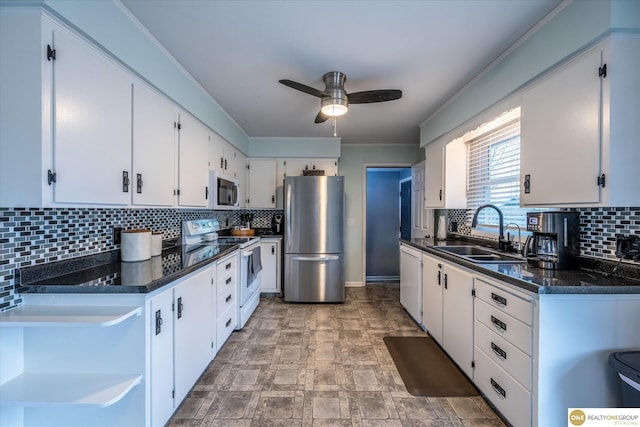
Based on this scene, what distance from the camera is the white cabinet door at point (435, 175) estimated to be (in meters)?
3.11

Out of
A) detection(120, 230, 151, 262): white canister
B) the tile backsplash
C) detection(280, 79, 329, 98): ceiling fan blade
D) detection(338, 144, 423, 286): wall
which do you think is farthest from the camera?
detection(338, 144, 423, 286): wall

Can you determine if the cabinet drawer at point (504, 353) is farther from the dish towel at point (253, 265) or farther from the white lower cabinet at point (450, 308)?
the dish towel at point (253, 265)

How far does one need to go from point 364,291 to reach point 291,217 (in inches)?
67.2

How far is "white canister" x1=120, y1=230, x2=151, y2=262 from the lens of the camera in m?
1.86

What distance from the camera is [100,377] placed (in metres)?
1.27

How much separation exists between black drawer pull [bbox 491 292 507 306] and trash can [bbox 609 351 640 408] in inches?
17.2

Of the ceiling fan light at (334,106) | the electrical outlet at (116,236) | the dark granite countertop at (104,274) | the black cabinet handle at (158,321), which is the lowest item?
the black cabinet handle at (158,321)

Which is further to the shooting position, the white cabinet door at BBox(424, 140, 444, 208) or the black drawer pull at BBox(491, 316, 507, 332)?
the white cabinet door at BBox(424, 140, 444, 208)

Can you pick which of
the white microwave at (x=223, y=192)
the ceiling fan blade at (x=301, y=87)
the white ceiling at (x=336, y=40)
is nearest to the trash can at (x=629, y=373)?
the white ceiling at (x=336, y=40)

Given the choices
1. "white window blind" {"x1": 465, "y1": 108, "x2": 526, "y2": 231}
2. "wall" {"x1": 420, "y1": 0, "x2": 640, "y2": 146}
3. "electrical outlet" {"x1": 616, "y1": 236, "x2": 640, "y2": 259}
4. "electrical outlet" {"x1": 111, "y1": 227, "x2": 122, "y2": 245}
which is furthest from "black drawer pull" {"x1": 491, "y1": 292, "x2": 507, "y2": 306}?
"electrical outlet" {"x1": 111, "y1": 227, "x2": 122, "y2": 245}

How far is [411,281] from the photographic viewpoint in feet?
9.94

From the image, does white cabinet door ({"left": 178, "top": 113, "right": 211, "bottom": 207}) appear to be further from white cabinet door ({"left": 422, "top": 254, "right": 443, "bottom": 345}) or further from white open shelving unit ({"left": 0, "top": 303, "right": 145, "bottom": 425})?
white cabinet door ({"left": 422, "top": 254, "right": 443, "bottom": 345})

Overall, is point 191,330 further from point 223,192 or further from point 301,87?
point 301,87

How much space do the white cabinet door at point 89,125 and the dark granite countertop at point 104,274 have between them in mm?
406
